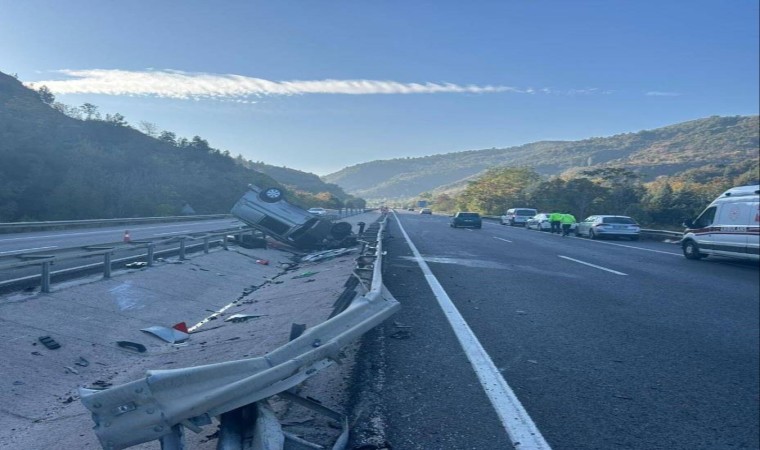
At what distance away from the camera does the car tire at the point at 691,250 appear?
1842 centimetres

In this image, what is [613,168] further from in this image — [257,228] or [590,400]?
[590,400]

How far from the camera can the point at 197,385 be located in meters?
3.29

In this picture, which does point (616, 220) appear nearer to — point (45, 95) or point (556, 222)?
point (556, 222)

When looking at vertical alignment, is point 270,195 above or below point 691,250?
above

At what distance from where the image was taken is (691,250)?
61.5 ft

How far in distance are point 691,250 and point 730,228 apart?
2.30 meters

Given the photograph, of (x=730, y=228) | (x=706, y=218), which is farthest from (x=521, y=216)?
(x=730, y=228)

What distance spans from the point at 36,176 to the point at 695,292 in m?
35.2

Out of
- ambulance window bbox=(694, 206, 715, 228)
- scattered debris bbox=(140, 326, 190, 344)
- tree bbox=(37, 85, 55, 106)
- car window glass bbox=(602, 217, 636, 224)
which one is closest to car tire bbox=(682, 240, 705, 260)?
ambulance window bbox=(694, 206, 715, 228)

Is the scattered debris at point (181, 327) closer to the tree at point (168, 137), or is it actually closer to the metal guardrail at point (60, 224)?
the metal guardrail at point (60, 224)

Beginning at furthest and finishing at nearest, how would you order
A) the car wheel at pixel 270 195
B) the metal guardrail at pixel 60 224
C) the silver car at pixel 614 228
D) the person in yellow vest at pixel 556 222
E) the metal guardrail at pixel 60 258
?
the person in yellow vest at pixel 556 222
the silver car at pixel 614 228
the metal guardrail at pixel 60 224
the car wheel at pixel 270 195
the metal guardrail at pixel 60 258

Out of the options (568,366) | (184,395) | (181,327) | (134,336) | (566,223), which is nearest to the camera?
(184,395)

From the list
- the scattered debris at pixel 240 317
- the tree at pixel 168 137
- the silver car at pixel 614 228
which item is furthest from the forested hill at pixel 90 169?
the silver car at pixel 614 228

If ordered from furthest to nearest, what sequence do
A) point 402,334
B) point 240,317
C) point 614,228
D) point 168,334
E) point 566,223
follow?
point 566,223 < point 614,228 < point 240,317 < point 168,334 < point 402,334
